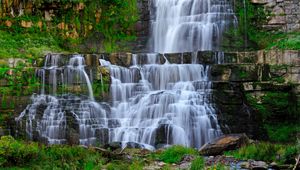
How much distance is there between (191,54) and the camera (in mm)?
20453

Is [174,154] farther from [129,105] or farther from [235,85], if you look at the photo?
[235,85]

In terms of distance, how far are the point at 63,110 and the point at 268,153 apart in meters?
8.98

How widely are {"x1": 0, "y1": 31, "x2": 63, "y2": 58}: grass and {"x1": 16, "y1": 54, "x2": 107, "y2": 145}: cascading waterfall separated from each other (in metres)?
3.28

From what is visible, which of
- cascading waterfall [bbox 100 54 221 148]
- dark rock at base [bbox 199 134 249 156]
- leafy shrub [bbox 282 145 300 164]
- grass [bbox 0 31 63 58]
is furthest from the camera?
grass [bbox 0 31 63 58]

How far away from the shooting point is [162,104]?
1811cm

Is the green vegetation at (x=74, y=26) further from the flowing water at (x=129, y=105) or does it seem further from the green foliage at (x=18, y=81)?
the flowing water at (x=129, y=105)

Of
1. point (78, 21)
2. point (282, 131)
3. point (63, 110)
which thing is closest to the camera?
point (63, 110)

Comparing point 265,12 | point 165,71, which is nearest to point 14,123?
point 165,71

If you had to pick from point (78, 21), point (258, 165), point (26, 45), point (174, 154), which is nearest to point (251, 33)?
point (78, 21)

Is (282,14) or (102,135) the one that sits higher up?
(282,14)

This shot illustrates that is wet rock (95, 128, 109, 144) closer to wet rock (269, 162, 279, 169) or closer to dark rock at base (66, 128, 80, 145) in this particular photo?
dark rock at base (66, 128, 80, 145)

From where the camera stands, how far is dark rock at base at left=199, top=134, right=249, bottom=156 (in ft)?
Result: 44.8

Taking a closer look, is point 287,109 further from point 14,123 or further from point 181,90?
point 14,123

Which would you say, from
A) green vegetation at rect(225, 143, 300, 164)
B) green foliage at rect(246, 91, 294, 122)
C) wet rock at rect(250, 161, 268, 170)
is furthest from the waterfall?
wet rock at rect(250, 161, 268, 170)
